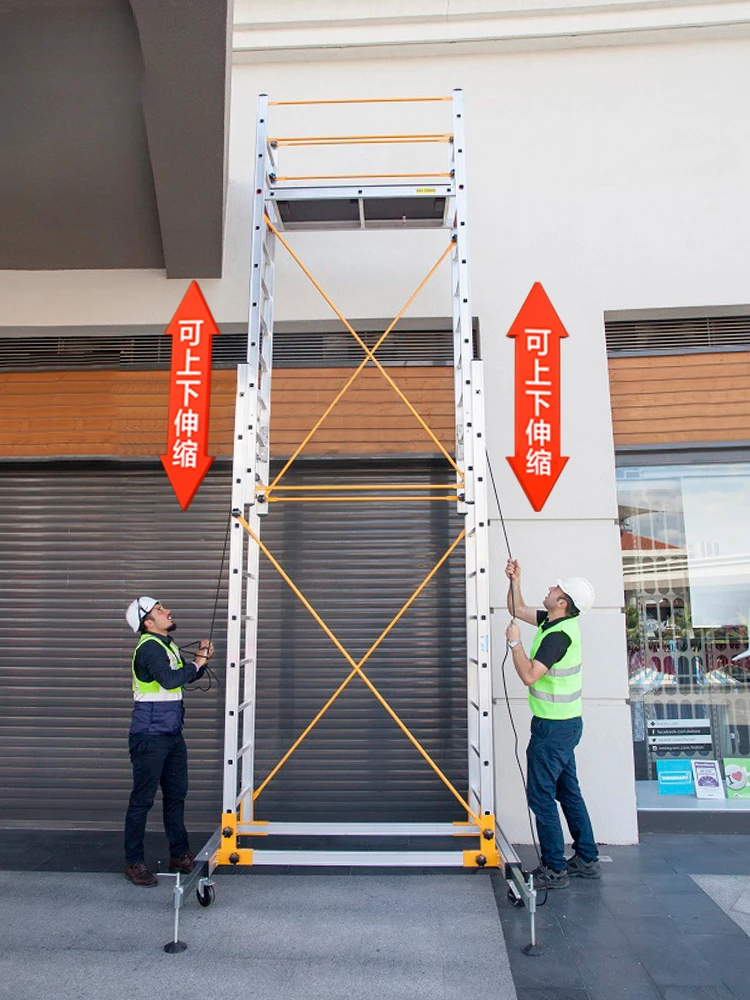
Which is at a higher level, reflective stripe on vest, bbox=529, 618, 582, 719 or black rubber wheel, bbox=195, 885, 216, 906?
reflective stripe on vest, bbox=529, 618, 582, 719

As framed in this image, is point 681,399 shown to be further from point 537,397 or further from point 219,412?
point 219,412

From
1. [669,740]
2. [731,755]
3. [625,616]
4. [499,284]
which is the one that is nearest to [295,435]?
[499,284]

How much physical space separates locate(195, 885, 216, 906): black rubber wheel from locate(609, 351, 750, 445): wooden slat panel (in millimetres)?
4365

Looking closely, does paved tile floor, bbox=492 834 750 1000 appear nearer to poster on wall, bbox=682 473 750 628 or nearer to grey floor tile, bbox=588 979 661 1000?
grey floor tile, bbox=588 979 661 1000

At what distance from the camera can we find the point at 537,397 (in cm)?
572

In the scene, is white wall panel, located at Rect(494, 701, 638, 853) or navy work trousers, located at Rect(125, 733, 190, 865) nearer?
navy work trousers, located at Rect(125, 733, 190, 865)

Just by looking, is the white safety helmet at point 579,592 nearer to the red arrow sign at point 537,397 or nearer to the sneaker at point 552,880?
the red arrow sign at point 537,397

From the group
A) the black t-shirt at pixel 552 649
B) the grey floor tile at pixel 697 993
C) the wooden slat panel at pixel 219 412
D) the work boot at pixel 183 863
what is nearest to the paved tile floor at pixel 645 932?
the grey floor tile at pixel 697 993

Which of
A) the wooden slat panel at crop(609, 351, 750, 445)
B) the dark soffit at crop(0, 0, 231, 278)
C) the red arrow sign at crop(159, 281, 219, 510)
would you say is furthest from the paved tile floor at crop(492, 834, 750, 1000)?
the dark soffit at crop(0, 0, 231, 278)

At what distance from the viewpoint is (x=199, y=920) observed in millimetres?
3951

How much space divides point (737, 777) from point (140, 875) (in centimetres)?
448

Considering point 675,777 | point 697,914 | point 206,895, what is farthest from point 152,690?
point 675,777

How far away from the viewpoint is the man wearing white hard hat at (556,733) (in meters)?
4.39

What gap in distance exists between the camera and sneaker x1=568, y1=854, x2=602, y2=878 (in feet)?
15.0
